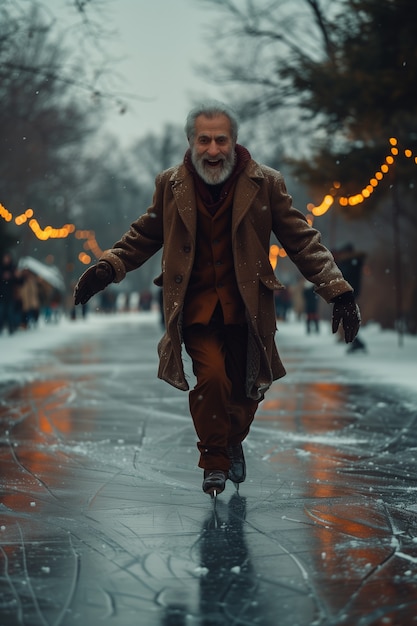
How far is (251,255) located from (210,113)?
707 millimetres

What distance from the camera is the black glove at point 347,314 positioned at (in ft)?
20.5

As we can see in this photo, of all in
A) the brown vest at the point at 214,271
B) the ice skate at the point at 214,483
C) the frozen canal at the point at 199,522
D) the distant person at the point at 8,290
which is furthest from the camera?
the distant person at the point at 8,290

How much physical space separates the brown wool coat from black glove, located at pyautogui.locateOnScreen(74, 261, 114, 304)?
0.15 feet

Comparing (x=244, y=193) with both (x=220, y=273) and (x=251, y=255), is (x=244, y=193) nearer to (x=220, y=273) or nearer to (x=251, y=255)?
(x=251, y=255)

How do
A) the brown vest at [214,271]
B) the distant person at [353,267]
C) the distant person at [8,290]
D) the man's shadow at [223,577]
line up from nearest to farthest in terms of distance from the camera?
1. the man's shadow at [223,577]
2. the brown vest at [214,271]
3. the distant person at [353,267]
4. the distant person at [8,290]

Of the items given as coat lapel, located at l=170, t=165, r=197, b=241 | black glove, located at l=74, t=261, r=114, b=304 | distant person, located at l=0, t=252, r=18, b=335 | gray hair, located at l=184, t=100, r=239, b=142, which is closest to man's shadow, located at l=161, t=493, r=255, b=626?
black glove, located at l=74, t=261, r=114, b=304

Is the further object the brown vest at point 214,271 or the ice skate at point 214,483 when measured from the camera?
the brown vest at point 214,271

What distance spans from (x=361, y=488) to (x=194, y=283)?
1410 millimetres

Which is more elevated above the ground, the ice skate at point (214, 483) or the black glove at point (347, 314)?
the black glove at point (347, 314)

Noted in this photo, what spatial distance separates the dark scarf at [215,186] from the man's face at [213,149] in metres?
0.06

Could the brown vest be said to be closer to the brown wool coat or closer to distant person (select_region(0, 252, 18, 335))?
the brown wool coat

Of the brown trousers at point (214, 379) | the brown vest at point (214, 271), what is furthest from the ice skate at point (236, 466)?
the brown vest at point (214, 271)

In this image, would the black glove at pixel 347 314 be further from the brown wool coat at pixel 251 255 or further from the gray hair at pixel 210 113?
the gray hair at pixel 210 113

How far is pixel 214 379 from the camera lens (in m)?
6.14
